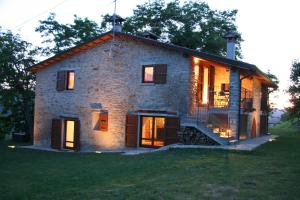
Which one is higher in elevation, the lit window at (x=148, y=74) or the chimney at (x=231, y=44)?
the chimney at (x=231, y=44)

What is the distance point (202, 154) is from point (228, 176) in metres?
3.80

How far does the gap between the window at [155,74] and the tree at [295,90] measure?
16.7m

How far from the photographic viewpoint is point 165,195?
6941 millimetres

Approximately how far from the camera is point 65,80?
1956 centimetres

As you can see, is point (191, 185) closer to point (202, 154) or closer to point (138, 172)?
point (138, 172)

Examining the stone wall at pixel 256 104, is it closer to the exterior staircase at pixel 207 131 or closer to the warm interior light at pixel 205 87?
the warm interior light at pixel 205 87

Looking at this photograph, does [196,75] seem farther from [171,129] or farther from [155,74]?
[171,129]

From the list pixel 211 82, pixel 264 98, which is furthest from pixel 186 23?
pixel 211 82

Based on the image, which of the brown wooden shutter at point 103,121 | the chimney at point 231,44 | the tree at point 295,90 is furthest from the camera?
the tree at point 295,90

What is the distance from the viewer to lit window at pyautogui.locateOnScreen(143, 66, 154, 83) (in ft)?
54.7

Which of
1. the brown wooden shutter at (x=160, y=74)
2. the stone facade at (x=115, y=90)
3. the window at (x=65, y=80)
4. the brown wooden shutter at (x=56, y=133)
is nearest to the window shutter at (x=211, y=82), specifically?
the stone facade at (x=115, y=90)

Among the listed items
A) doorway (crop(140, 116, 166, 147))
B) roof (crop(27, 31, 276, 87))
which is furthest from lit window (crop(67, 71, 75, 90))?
doorway (crop(140, 116, 166, 147))

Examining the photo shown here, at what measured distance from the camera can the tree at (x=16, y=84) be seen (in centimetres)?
2352

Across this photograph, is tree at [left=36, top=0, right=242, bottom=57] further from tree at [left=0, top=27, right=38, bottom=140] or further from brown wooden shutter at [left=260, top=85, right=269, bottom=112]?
brown wooden shutter at [left=260, top=85, right=269, bottom=112]
